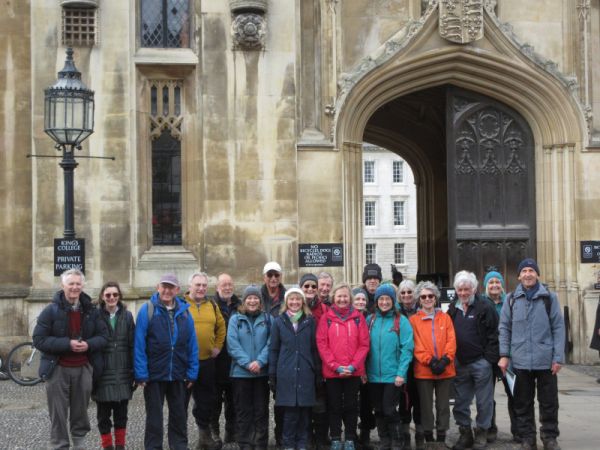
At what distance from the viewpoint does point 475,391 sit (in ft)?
37.1

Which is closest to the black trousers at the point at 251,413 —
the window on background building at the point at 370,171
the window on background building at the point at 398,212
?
the window on background building at the point at 370,171

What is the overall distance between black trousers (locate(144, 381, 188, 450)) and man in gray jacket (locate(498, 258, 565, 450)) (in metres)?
3.29

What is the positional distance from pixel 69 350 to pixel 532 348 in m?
4.57

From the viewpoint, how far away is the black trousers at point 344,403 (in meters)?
10.8

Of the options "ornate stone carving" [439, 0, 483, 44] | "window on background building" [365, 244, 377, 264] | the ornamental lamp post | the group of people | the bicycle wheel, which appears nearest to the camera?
the group of people

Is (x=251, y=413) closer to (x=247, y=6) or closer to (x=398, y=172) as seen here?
(x=247, y=6)

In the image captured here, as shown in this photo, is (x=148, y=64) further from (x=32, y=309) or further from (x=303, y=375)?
(x=303, y=375)

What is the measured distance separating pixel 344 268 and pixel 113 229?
3714 millimetres

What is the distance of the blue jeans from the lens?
440 inches

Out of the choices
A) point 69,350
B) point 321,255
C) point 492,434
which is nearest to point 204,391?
point 69,350

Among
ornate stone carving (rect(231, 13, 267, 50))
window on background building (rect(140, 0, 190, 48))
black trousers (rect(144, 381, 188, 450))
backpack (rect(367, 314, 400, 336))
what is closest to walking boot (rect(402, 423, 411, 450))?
backpack (rect(367, 314, 400, 336))

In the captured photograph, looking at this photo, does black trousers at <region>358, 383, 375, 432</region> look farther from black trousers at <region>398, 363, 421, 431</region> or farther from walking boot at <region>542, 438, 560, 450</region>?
walking boot at <region>542, 438, 560, 450</region>

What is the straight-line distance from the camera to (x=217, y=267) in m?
17.0

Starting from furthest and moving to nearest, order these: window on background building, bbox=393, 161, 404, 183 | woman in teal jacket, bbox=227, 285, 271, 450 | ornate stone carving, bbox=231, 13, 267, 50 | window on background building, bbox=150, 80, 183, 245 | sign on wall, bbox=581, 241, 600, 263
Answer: window on background building, bbox=393, 161, 404, 183
sign on wall, bbox=581, 241, 600, 263
window on background building, bbox=150, 80, 183, 245
ornate stone carving, bbox=231, 13, 267, 50
woman in teal jacket, bbox=227, 285, 271, 450
